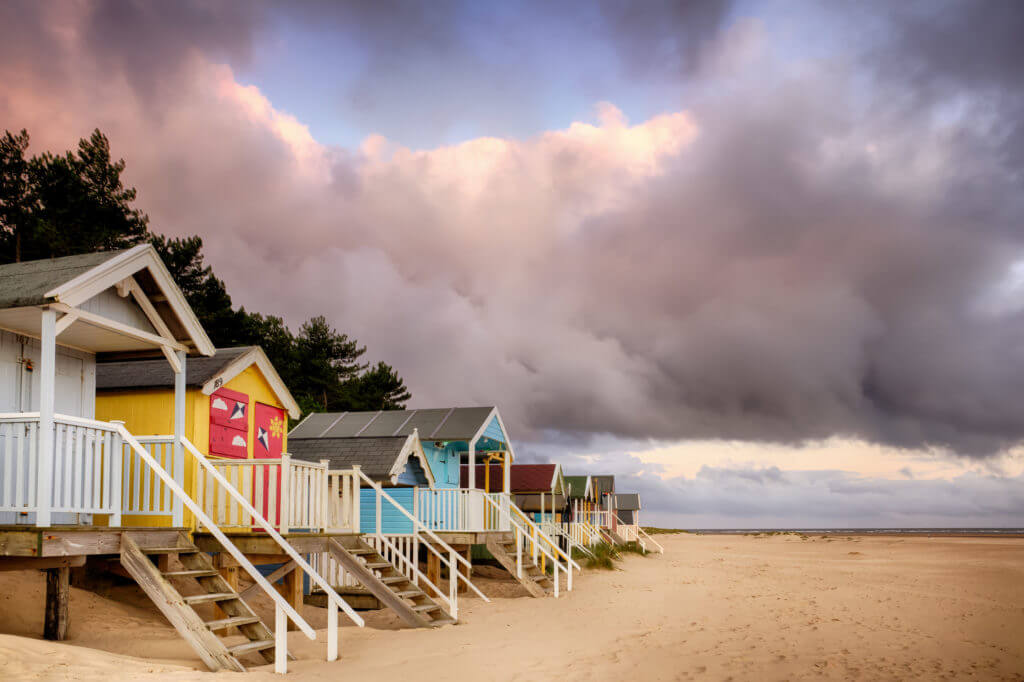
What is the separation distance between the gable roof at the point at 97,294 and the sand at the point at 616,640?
144 inches

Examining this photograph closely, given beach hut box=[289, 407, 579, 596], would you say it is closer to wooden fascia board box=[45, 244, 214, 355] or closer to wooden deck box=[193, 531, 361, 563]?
wooden deck box=[193, 531, 361, 563]

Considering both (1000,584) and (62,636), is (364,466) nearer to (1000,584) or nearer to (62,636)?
(62,636)

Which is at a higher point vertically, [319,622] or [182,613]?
[182,613]

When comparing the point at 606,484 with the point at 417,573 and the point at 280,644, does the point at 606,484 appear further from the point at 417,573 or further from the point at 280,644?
the point at 280,644

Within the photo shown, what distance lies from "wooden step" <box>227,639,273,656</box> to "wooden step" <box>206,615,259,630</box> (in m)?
0.24

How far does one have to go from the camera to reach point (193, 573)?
985 cm

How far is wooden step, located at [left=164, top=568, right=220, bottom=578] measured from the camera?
959 cm

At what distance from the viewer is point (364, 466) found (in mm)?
21359

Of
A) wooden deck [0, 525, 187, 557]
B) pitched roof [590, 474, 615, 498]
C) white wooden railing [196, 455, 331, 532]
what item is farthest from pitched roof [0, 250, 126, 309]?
pitched roof [590, 474, 615, 498]

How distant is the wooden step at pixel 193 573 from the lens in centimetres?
959

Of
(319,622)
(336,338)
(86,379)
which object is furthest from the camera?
(336,338)

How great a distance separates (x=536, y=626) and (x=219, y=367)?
7.40m

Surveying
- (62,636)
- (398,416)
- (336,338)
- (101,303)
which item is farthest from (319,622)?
(336,338)

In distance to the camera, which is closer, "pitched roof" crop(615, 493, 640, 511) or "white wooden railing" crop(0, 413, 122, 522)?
"white wooden railing" crop(0, 413, 122, 522)
